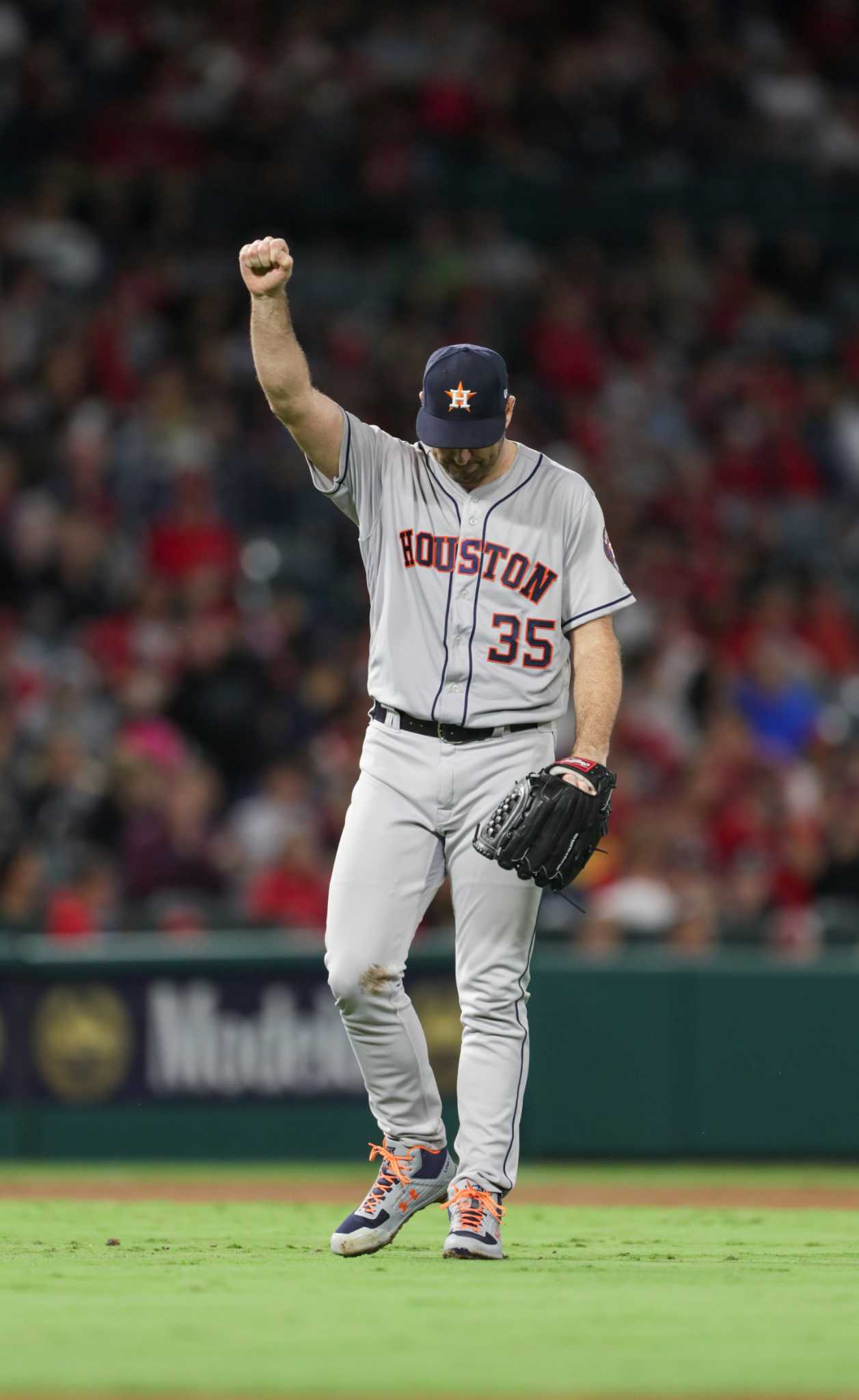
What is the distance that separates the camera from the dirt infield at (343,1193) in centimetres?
797

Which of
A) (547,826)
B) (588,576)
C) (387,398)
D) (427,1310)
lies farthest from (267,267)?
(387,398)

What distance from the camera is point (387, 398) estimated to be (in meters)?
14.2

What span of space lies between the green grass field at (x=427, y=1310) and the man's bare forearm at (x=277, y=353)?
1.96m

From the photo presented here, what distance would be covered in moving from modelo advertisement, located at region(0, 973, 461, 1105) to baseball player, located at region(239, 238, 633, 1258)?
477cm

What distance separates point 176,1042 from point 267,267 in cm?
565

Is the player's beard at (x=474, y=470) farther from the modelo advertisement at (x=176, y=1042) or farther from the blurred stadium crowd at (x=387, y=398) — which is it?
the blurred stadium crowd at (x=387, y=398)

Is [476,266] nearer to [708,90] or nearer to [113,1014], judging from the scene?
[708,90]

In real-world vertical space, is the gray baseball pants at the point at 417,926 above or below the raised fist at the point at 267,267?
below

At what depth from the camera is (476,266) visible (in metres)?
15.4

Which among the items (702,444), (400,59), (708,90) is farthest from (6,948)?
(708,90)

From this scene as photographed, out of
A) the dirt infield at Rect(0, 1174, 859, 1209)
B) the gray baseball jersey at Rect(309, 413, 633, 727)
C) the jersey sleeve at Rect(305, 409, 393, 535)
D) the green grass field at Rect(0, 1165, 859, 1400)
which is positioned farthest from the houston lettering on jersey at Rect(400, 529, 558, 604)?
the dirt infield at Rect(0, 1174, 859, 1209)

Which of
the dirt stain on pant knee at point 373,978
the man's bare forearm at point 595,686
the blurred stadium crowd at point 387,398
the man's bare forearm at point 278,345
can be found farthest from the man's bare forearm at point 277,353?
the blurred stadium crowd at point 387,398

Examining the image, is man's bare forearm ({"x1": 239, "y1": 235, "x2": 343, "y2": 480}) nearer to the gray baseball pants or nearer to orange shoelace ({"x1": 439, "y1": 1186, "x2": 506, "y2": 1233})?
the gray baseball pants

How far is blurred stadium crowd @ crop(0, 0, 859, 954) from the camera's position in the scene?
11.4 meters
